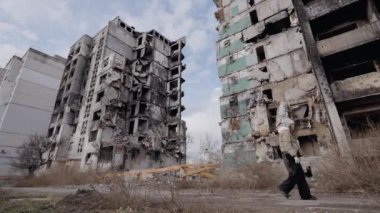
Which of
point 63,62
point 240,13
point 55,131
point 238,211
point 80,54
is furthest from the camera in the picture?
point 63,62

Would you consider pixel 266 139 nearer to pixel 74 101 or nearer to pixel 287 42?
pixel 287 42

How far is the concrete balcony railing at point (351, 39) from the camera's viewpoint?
45.4 feet

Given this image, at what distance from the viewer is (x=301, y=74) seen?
17531mm

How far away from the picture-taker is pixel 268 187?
29.8 feet

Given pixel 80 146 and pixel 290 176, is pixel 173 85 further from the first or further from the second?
pixel 290 176

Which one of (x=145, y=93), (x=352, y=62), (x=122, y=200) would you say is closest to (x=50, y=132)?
(x=145, y=93)

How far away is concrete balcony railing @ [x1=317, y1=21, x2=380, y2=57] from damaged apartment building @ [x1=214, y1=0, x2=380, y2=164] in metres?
0.05

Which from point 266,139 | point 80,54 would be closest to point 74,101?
point 80,54

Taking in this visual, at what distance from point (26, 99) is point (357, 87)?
50393mm

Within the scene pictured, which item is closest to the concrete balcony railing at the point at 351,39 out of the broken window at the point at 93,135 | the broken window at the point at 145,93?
the broken window at the point at 145,93

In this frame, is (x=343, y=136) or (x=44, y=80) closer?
(x=343, y=136)

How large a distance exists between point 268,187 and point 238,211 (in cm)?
663

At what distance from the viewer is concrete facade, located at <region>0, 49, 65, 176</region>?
3641cm

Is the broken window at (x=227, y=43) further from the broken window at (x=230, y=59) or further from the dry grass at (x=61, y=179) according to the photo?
the dry grass at (x=61, y=179)
